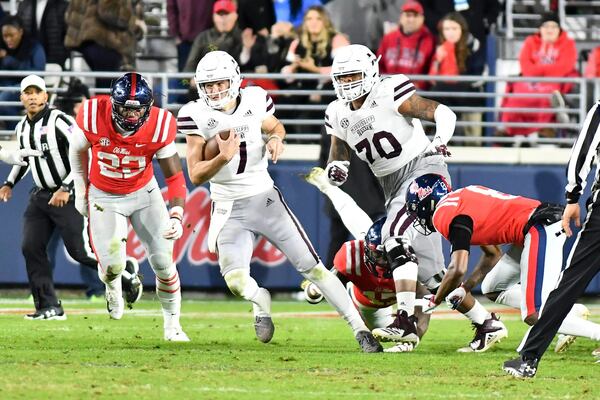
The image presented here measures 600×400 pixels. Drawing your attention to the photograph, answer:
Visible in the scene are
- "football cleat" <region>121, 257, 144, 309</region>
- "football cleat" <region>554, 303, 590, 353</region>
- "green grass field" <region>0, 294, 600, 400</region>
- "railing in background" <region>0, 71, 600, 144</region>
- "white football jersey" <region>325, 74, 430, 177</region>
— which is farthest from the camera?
"railing in background" <region>0, 71, 600, 144</region>

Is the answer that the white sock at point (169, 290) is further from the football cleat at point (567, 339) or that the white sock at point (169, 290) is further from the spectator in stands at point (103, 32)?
the spectator in stands at point (103, 32)

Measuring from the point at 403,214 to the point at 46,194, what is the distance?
4.02 m

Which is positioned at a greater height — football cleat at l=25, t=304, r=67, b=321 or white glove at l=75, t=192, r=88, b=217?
white glove at l=75, t=192, r=88, b=217

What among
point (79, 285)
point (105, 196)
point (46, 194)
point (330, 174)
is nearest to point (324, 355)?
point (330, 174)

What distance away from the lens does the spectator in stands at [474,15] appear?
50.4 feet

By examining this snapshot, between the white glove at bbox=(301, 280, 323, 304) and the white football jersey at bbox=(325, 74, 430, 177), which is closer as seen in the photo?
the white glove at bbox=(301, 280, 323, 304)

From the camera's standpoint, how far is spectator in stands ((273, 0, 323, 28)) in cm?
1555

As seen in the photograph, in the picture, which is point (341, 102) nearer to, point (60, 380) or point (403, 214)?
point (403, 214)

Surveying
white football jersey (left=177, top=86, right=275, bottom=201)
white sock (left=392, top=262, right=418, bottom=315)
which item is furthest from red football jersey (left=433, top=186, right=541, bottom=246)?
white football jersey (left=177, top=86, right=275, bottom=201)

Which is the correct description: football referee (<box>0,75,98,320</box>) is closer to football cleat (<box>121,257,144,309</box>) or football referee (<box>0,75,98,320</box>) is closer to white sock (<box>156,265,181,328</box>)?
football cleat (<box>121,257,144,309</box>)

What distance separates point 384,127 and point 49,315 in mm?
3789

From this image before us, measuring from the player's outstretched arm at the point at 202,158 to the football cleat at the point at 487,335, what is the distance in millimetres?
2059

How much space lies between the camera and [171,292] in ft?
33.0

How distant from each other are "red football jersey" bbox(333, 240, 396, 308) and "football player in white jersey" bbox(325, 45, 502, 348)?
0.31 m
